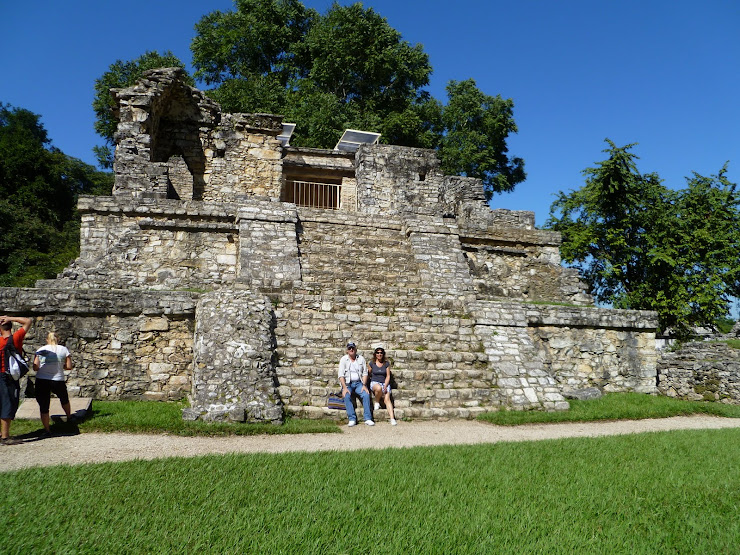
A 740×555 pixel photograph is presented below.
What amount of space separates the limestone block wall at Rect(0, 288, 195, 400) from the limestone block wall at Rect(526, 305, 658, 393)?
605 cm

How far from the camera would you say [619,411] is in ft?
28.8

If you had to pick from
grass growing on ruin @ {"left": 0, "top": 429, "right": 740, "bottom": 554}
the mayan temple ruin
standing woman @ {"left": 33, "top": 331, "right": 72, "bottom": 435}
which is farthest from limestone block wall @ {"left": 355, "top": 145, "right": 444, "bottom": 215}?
grass growing on ruin @ {"left": 0, "top": 429, "right": 740, "bottom": 554}

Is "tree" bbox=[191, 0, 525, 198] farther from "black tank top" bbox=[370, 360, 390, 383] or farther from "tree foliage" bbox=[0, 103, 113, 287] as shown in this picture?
"black tank top" bbox=[370, 360, 390, 383]

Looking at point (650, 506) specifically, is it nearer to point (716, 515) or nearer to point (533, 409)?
point (716, 515)

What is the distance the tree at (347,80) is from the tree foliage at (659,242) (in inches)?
384

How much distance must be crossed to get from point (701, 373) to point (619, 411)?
2.87 meters

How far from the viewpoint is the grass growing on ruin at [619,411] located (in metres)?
7.85

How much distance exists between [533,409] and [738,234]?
29.2ft

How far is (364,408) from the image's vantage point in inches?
292

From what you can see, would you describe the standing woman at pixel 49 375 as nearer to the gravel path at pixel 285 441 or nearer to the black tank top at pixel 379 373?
the gravel path at pixel 285 441

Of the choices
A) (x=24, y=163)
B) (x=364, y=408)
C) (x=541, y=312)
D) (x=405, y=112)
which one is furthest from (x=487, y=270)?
(x=24, y=163)

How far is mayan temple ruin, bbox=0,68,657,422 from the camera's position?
26.1 ft

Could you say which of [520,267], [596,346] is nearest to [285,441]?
[596,346]

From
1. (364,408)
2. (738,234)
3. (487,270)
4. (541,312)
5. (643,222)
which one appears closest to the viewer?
(364,408)
